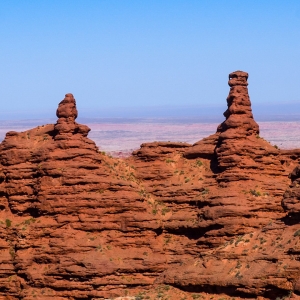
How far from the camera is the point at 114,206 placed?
73.4 m

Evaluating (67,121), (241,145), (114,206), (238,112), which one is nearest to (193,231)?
(114,206)

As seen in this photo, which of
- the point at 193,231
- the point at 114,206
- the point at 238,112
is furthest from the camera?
the point at 238,112

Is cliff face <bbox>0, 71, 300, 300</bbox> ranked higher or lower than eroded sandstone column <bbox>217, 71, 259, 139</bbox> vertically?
lower

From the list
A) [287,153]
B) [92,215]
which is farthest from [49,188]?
[287,153]

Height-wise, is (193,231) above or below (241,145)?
below

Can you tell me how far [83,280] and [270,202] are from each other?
1434cm

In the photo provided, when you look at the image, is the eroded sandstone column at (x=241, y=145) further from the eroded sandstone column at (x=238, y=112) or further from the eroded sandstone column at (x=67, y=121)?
the eroded sandstone column at (x=67, y=121)

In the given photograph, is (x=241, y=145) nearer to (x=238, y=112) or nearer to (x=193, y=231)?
(x=238, y=112)

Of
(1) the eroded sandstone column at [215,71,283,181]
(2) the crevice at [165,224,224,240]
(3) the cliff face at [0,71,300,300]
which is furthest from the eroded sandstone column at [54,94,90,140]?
(1) the eroded sandstone column at [215,71,283,181]

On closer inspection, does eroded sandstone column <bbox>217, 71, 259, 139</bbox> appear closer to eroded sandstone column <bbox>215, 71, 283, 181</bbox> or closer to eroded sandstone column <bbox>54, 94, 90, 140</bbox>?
eroded sandstone column <bbox>215, 71, 283, 181</bbox>

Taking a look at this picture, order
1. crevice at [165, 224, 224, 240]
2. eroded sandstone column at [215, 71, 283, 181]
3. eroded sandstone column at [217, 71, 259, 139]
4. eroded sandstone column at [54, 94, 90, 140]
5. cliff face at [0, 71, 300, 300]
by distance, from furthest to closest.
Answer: eroded sandstone column at [217, 71, 259, 139] → eroded sandstone column at [54, 94, 90, 140] → eroded sandstone column at [215, 71, 283, 181] → crevice at [165, 224, 224, 240] → cliff face at [0, 71, 300, 300]

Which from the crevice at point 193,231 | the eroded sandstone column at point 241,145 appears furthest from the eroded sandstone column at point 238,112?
the crevice at point 193,231

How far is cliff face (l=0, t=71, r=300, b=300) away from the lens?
71.2m

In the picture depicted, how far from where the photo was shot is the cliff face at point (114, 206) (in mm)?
71250
